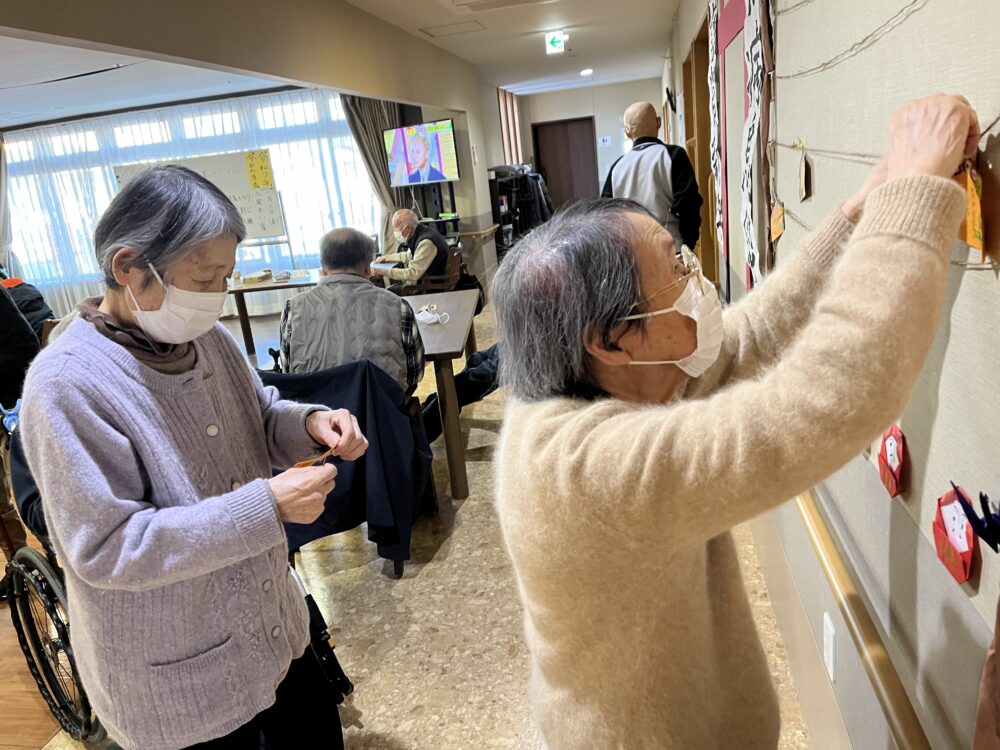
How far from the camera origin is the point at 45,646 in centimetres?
194

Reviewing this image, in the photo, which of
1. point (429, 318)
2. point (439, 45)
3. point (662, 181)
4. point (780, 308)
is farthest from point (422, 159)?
point (780, 308)

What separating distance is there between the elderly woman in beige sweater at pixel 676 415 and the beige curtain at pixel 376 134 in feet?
23.2

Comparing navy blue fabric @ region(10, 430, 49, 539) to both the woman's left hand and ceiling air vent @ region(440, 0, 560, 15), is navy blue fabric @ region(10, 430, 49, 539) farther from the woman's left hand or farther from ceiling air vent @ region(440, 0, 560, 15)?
ceiling air vent @ region(440, 0, 560, 15)

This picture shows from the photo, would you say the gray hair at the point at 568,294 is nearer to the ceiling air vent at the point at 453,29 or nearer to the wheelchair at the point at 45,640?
the wheelchair at the point at 45,640

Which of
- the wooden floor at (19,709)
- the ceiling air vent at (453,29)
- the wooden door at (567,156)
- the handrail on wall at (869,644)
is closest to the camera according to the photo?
the handrail on wall at (869,644)

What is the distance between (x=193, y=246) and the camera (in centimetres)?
109

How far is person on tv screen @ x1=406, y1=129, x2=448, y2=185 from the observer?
7.34 meters

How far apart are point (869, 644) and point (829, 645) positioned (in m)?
0.31

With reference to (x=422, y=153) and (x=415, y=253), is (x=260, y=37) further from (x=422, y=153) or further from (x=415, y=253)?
(x=422, y=153)

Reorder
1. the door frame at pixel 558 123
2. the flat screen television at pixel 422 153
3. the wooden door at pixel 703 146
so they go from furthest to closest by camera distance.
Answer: the door frame at pixel 558 123, the flat screen television at pixel 422 153, the wooden door at pixel 703 146

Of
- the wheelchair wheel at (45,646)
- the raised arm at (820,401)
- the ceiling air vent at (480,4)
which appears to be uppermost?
the ceiling air vent at (480,4)

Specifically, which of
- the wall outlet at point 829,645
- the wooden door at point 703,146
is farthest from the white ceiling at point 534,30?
the wall outlet at point 829,645

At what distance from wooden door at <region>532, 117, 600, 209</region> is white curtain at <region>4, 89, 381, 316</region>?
583 cm

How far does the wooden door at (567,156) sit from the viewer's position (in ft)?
43.1
